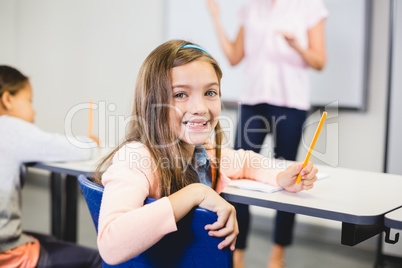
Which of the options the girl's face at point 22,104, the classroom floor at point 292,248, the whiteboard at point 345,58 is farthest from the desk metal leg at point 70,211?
the whiteboard at point 345,58

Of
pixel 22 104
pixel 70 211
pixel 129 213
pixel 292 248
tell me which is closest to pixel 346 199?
pixel 129 213

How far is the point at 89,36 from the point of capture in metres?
3.75

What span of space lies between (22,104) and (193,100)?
886 millimetres

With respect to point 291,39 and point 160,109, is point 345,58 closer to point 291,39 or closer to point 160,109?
point 291,39

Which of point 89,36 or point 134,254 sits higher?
point 89,36

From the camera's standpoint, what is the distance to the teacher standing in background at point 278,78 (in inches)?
80.7

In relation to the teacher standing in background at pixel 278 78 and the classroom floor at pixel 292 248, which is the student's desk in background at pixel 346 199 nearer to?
the teacher standing in background at pixel 278 78

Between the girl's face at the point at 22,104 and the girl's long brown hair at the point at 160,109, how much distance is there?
0.73 meters

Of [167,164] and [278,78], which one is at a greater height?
[278,78]

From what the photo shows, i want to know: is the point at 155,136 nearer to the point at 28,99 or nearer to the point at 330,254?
the point at 28,99

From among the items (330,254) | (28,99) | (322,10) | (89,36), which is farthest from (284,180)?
(89,36)

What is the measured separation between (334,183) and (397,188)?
17cm

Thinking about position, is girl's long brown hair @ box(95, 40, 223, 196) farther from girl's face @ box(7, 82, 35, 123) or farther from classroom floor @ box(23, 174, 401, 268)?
classroom floor @ box(23, 174, 401, 268)

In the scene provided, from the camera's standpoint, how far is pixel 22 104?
5.48 feet
